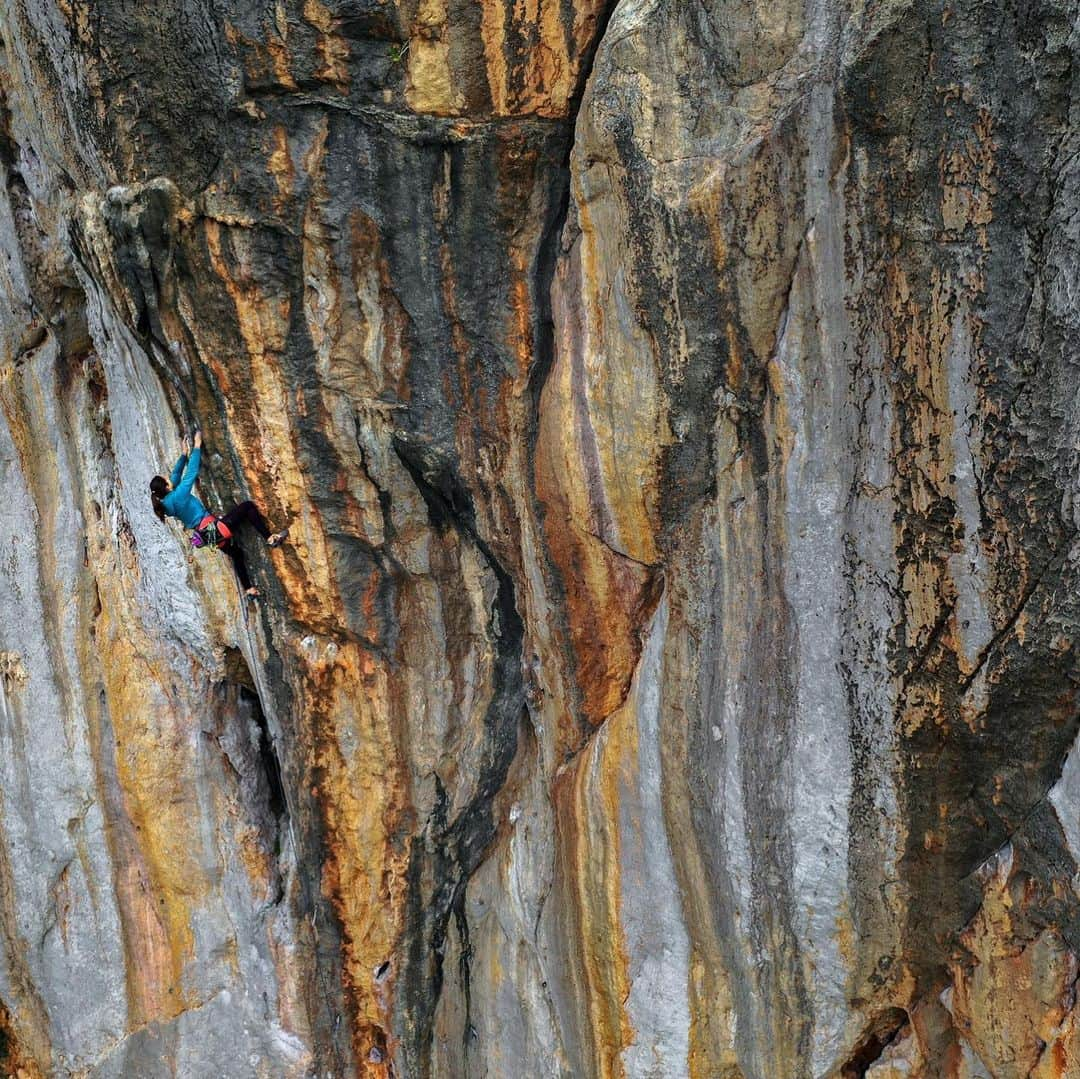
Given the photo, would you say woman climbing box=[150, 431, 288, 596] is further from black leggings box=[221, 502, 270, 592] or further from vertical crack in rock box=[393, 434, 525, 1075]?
vertical crack in rock box=[393, 434, 525, 1075]

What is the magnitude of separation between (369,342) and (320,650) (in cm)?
233

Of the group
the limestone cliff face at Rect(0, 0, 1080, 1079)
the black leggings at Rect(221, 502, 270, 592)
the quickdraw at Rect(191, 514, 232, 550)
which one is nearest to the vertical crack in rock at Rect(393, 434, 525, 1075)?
the limestone cliff face at Rect(0, 0, 1080, 1079)

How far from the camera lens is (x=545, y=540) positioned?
21.4 ft

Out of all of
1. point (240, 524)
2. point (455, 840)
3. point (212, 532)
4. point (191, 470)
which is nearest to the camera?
point (191, 470)

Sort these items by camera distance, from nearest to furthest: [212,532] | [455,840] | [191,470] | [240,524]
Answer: [191,470] < [212,532] < [240,524] < [455,840]

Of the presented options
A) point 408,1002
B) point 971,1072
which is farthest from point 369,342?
point 971,1072

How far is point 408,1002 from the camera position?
7.72m

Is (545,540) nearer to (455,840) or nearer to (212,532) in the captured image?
(212,532)

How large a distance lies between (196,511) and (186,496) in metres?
0.13

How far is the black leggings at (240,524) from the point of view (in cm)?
657

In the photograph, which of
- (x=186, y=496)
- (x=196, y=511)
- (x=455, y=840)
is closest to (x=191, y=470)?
(x=186, y=496)

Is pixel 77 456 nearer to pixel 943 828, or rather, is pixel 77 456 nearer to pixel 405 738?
pixel 405 738

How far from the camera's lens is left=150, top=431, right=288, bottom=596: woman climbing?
255 inches

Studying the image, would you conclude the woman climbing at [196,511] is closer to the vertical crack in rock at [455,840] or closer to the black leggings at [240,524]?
the black leggings at [240,524]
